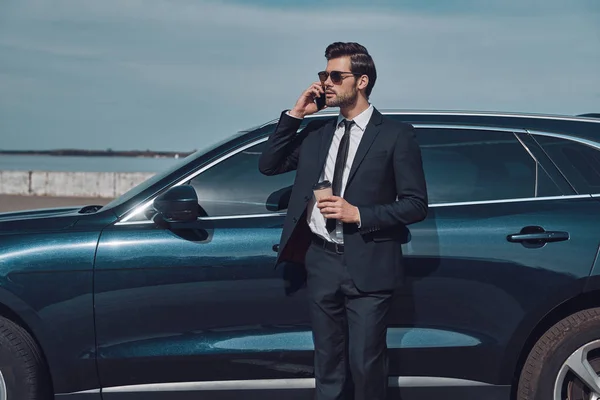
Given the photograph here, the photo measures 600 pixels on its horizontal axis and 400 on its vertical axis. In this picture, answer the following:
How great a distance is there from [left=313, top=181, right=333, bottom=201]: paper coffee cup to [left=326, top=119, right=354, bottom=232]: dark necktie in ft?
0.74

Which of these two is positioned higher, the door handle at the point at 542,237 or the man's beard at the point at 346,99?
the man's beard at the point at 346,99

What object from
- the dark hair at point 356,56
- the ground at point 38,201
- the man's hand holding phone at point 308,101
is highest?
the dark hair at point 356,56

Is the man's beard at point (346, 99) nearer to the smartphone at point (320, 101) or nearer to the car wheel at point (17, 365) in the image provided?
the smartphone at point (320, 101)

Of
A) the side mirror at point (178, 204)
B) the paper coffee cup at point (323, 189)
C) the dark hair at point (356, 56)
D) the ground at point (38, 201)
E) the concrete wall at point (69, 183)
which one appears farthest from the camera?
the concrete wall at point (69, 183)

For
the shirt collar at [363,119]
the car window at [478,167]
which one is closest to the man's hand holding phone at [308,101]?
the shirt collar at [363,119]

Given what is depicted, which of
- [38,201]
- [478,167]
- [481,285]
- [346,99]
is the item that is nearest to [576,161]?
[478,167]

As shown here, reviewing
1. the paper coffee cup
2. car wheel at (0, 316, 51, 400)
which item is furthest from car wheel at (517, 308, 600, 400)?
car wheel at (0, 316, 51, 400)

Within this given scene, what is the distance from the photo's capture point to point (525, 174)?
4.07 meters

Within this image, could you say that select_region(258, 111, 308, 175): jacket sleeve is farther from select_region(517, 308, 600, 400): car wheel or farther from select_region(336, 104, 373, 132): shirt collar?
select_region(517, 308, 600, 400): car wheel

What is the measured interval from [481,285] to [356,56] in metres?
1.27

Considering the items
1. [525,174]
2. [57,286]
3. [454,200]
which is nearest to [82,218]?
[57,286]

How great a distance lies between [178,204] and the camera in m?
3.79

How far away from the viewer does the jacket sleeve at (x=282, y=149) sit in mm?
3689

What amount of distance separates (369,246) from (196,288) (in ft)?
3.02
